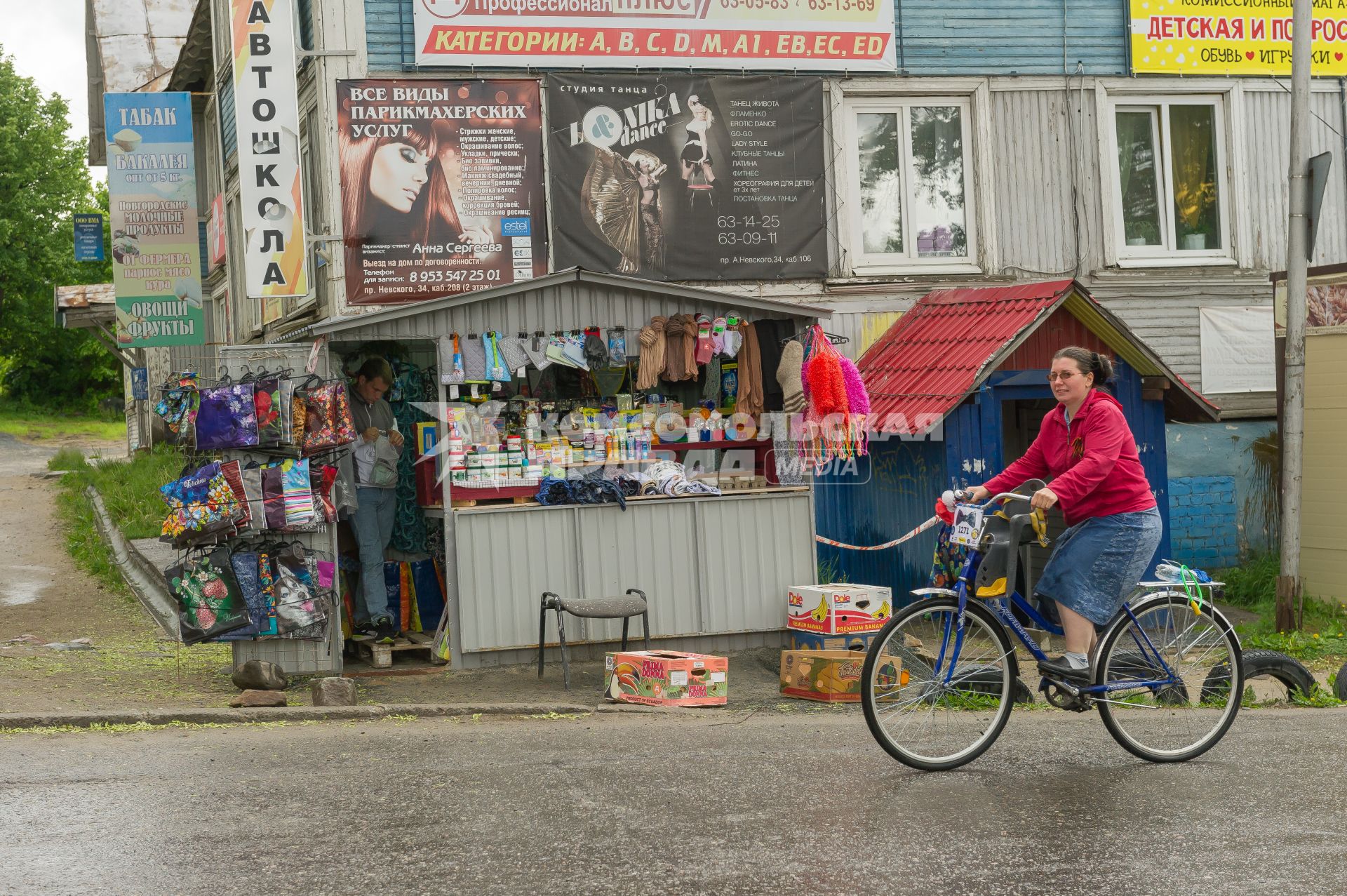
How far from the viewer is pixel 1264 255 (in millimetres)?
15953

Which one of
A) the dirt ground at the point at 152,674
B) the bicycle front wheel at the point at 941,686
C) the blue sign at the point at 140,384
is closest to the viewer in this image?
the bicycle front wheel at the point at 941,686

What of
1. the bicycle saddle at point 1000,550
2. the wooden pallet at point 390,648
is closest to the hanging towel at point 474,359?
the wooden pallet at point 390,648

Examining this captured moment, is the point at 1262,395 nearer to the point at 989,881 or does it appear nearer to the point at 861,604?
the point at 861,604

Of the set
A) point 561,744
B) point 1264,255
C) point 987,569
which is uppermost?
point 1264,255

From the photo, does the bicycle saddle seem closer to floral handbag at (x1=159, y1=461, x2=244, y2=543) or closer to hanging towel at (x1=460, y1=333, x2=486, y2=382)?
hanging towel at (x1=460, y1=333, x2=486, y2=382)

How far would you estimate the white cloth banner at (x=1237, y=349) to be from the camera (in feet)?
51.8

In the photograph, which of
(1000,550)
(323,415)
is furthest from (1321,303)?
(323,415)

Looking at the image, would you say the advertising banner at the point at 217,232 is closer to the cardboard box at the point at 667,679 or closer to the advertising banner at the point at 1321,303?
the cardboard box at the point at 667,679

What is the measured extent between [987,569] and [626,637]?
4.43 metres

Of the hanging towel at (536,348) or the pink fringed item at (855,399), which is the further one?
the pink fringed item at (855,399)

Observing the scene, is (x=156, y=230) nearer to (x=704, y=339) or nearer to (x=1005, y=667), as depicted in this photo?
(x=704, y=339)

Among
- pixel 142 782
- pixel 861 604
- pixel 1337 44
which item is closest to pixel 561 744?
pixel 142 782

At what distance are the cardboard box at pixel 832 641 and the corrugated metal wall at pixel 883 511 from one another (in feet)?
7.65

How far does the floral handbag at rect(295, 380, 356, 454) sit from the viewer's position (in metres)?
10.2
